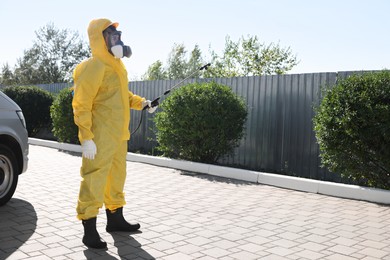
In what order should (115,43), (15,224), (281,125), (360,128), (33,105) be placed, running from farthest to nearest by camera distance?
(33,105) < (281,125) < (360,128) < (15,224) < (115,43)

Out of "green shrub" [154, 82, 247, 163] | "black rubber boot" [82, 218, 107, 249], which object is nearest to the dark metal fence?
"green shrub" [154, 82, 247, 163]

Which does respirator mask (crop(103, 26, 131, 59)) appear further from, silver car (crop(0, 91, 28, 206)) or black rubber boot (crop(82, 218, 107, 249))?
silver car (crop(0, 91, 28, 206))

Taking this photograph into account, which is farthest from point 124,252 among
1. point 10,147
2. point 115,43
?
point 10,147

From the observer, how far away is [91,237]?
3.81 meters

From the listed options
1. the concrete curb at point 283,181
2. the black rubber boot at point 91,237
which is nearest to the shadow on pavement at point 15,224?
the black rubber boot at point 91,237

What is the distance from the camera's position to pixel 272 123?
29.9 feet

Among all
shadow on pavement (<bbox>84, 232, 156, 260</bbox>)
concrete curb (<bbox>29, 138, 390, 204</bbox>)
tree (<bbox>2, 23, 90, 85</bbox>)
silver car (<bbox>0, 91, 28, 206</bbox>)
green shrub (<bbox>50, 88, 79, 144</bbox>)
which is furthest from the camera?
tree (<bbox>2, 23, 90, 85</bbox>)

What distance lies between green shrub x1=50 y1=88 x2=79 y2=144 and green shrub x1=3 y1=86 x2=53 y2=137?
9.91ft

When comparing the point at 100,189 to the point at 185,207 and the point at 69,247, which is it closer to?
the point at 69,247

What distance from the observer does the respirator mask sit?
4062mm

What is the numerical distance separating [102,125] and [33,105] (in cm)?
1258

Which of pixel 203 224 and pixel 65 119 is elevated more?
pixel 65 119

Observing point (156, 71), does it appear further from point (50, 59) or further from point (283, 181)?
point (283, 181)

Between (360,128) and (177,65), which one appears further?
(177,65)
